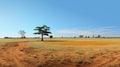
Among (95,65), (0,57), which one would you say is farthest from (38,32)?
(95,65)

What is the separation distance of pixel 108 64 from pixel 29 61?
757cm

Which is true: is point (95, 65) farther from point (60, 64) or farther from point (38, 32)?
point (38, 32)

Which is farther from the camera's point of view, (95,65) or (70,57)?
(70,57)

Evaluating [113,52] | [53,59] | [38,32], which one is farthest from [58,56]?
[38,32]

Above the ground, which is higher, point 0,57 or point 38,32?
point 38,32

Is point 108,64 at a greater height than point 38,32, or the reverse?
point 38,32

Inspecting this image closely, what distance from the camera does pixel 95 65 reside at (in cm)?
2181

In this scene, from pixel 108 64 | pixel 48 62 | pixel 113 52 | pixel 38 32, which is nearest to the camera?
pixel 108 64

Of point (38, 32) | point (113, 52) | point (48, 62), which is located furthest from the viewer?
point (38, 32)

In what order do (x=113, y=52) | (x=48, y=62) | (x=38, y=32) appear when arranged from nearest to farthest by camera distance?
(x=48, y=62) → (x=113, y=52) → (x=38, y=32)

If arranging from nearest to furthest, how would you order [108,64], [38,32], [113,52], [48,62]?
[108,64] → [48,62] → [113,52] → [38,32]

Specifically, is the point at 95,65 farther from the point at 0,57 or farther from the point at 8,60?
the point at 0,57

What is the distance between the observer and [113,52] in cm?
2473

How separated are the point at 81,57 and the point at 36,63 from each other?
4433 mm
